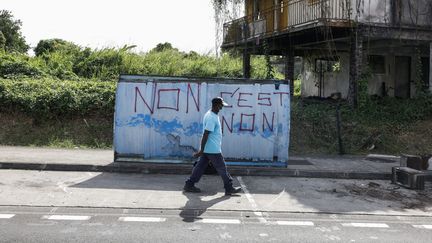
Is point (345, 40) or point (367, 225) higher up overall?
point (345, 40)

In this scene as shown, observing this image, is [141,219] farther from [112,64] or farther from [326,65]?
[326,65]

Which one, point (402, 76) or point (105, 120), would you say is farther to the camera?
point (402, 76)

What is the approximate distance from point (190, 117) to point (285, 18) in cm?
1044

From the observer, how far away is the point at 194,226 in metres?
6.29

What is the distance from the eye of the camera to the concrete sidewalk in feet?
34.4

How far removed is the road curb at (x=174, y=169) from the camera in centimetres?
1046

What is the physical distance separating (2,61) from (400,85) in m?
16.1

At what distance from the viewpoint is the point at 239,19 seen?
21.1 meters

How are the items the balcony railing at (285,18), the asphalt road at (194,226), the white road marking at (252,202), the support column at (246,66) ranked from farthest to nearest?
the support column at (246,66)
the balcony railing at (285,18)
the white road marking at (252,202)
the asphalt road at (194,226)

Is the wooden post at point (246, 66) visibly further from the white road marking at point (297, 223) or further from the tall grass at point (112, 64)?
the white road marking at point (297, 223)

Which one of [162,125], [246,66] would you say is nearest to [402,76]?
[246,66]

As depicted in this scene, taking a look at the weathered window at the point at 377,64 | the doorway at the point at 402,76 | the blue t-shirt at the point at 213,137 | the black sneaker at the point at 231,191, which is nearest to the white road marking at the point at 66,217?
the blue t-shirt at the point at 213,137

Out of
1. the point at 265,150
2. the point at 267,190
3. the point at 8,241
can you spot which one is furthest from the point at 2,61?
the point at 8,241

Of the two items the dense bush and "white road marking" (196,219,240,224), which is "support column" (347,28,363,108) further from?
"white road marking" (196,219,240,224)
